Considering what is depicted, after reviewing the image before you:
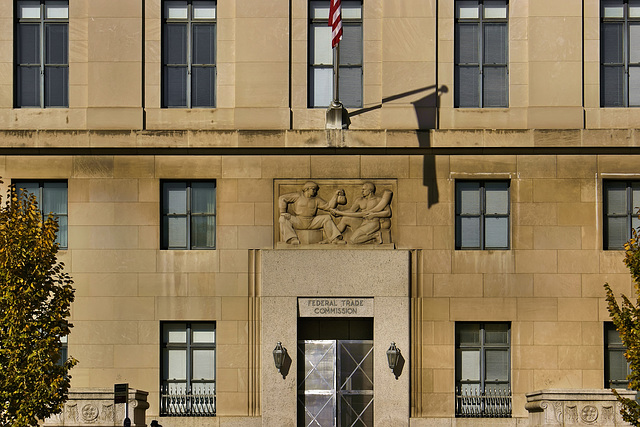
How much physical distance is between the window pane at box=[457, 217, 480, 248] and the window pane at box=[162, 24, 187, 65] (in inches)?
364

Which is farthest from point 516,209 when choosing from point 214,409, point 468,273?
point 214,409

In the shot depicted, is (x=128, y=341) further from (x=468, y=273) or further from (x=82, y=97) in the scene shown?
(x=468, y=273)

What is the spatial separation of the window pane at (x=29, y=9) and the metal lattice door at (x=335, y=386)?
1221cm

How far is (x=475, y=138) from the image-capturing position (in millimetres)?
26906

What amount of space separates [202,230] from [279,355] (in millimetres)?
4214

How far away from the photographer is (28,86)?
2800 centimetres

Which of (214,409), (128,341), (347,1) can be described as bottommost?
(214,409)

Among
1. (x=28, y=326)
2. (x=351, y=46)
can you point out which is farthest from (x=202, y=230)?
(x=28, y=326)

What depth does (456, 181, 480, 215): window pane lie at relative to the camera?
27359 mm

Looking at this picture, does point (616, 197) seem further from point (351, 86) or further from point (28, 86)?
point (28, 86)

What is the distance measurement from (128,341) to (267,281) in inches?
Result: 167

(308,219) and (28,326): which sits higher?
(308,219)

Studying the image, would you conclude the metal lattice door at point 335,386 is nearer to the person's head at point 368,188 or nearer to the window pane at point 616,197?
the person's head at point 368,188

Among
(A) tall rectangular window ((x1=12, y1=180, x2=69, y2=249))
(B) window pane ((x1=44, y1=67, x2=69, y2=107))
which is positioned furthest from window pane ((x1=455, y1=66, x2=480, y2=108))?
(A) tall rectangular window ((x1=12, y1=180, x2=69, y2=249))
